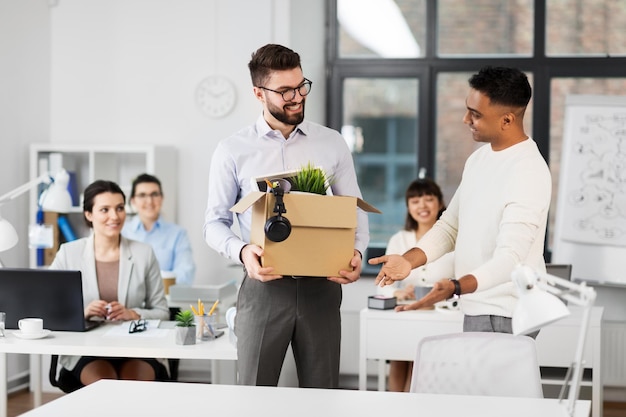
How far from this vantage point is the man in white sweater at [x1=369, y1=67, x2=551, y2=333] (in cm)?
282

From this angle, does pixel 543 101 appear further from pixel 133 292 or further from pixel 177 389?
pixel 177 389

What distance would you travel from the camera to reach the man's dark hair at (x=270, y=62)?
2957mm

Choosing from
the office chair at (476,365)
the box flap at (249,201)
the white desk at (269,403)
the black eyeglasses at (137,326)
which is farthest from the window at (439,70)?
the white desk at (269,403)

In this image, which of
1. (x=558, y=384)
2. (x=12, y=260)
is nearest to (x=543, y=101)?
(x=558, y=384)

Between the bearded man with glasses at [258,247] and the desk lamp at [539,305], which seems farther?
the bearded man with glasses at [258,247]

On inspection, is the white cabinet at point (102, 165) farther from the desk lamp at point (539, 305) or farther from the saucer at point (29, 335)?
the desk lamp at point (539, 305)

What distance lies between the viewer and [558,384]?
4852mm

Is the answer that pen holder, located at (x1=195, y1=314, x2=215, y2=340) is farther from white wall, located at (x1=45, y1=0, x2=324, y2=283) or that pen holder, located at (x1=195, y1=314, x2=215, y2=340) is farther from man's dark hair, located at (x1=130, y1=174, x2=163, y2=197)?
white wall, located at (x1=45, y1=0, x2=324, y2=283)

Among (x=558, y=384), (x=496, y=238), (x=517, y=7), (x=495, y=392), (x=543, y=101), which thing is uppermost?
(x=517, y=7)

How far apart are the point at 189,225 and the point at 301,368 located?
3.40m

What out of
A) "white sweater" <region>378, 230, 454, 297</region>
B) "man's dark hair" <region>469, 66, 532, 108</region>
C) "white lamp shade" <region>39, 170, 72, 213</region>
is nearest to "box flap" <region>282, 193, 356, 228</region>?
"man's dark hair" <region>469, 66, 532, 108</region>

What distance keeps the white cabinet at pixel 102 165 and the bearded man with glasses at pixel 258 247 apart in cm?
303

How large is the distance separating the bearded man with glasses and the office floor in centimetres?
299

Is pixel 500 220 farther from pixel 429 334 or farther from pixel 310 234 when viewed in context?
pixel 429 334
